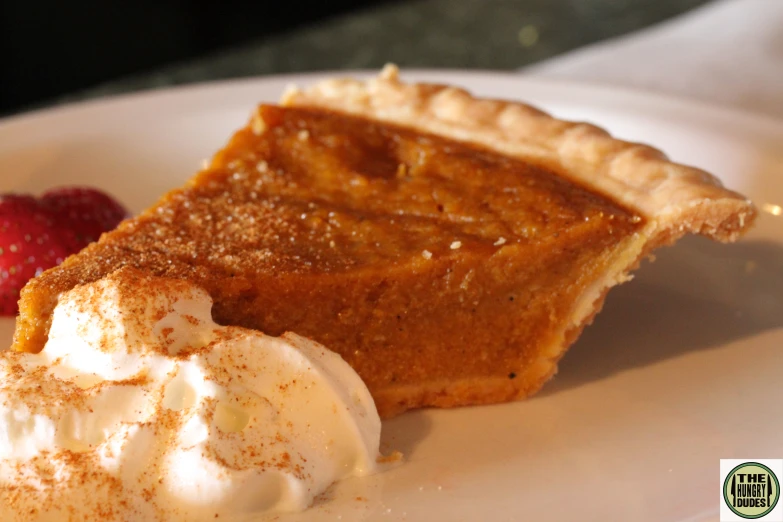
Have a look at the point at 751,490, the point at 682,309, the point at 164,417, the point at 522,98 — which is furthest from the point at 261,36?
the point at 751,490

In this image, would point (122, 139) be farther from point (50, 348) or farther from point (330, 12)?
point (330, 12)

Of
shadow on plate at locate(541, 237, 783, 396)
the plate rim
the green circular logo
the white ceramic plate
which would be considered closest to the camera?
the green circular logo

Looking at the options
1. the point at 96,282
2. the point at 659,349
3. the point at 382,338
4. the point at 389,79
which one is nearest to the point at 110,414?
the point at 96,282

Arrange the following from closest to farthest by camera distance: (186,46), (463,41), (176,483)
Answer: (176,483), (463,41), (186,46)

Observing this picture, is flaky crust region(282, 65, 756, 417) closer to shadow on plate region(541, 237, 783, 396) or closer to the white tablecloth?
shadow on plate region(541, 237, 783, 396)

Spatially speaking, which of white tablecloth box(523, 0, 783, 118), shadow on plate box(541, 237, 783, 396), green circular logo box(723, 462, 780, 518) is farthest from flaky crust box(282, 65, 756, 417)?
white tablecloth box(523, 0, 783, 118)

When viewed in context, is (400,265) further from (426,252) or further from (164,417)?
(164,417)

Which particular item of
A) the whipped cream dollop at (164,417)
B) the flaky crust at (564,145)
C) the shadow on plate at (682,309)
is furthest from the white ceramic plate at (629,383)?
the flaky crust at (564,145)
